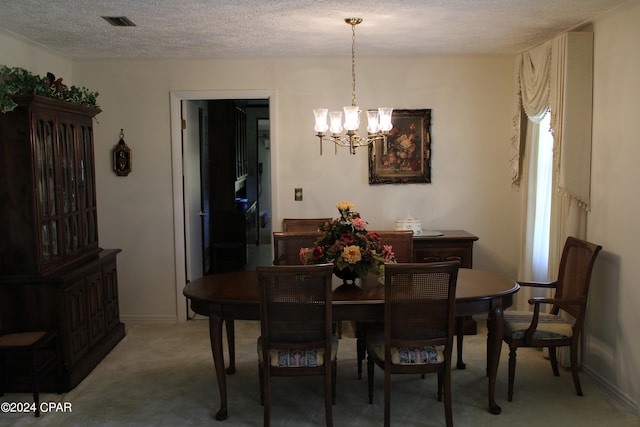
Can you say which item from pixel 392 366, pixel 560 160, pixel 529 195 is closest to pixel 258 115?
pixel 529 195

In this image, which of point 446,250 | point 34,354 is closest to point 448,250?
point 446,250

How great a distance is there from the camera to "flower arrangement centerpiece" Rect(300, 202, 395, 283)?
3.48m

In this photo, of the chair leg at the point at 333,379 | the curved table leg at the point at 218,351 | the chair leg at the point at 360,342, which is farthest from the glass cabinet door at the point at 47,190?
the chair leg at the point at 360,342

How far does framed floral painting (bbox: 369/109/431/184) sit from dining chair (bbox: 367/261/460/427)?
7.47 ft

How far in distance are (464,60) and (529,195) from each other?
135 centimetres

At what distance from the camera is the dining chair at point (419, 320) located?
3135mm

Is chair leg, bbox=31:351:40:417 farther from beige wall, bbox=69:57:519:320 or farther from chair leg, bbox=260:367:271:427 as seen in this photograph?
beige wall, bbox=69:57:519:320

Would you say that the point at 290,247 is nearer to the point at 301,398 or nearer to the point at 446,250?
the point at 301,398

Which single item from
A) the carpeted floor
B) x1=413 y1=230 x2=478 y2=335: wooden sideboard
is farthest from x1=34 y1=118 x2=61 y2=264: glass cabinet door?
x1=413 y1=230 x2=478 y2=335: wooden sideboard

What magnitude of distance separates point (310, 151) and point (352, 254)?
2.09 meters

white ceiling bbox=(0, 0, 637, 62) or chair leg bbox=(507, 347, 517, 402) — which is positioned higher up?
white ceiling bbox=(0, 0, 637, 62)

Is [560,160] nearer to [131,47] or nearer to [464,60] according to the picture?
[464,60]

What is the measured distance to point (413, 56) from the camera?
5262mm

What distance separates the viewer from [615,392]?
3705 millimetres
